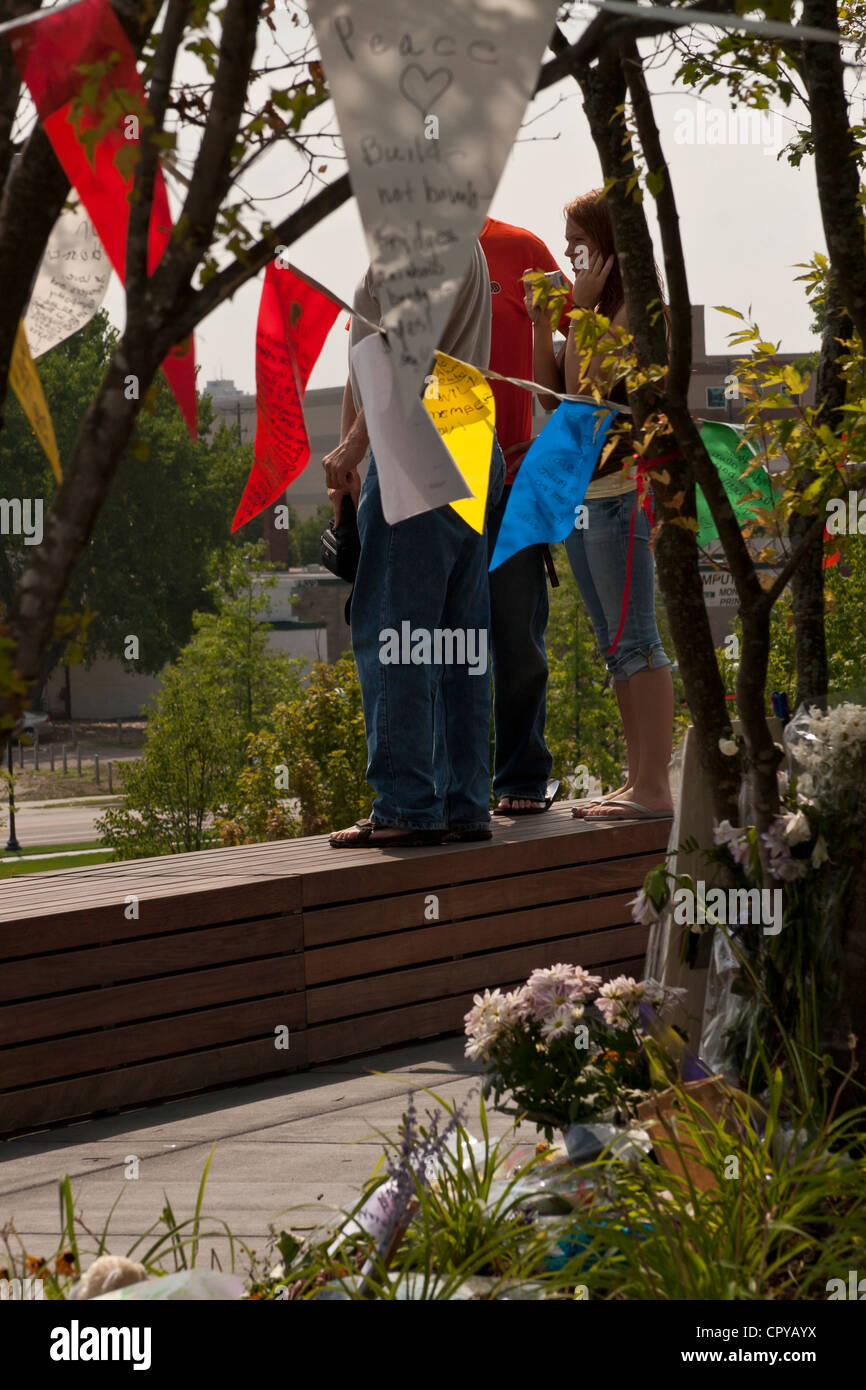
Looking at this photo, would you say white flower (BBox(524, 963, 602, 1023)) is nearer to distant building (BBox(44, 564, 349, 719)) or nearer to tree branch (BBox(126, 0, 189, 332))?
tree branch (BBox(126, 0, 189, 332))

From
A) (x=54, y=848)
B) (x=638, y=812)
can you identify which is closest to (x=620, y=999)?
(x=638, y=812)

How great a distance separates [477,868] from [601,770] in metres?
17.9

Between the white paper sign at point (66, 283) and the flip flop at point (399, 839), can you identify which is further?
the flip flop at point (399, 839)

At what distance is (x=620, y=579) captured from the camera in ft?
17.0

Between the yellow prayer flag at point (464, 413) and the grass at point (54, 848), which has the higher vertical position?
the yellow prayer flag at point (464, 413)

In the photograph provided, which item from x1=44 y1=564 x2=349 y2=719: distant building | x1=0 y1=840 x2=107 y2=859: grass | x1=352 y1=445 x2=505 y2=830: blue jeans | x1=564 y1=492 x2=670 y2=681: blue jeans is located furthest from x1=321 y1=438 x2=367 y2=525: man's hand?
x1=44 y1=564 x2=349 y2=719: distant building

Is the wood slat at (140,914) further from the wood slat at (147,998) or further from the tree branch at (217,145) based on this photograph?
the tree branch at (217,145)

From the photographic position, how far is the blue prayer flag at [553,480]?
14.7 feet

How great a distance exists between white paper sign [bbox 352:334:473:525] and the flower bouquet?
894 millimetres

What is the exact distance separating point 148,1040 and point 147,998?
0.11 m

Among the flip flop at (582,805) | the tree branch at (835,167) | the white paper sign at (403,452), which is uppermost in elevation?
the tree branch at (835,167)

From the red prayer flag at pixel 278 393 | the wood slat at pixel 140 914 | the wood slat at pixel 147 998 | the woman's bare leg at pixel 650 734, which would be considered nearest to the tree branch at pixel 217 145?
the red prayer flag at pixel 278 393

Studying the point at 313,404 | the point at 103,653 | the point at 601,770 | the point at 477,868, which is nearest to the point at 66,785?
the point at 103,653

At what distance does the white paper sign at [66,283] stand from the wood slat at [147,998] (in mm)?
2010
